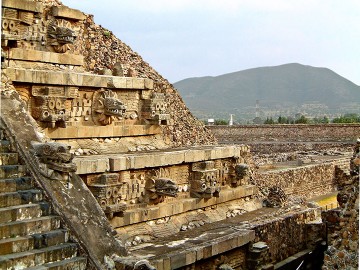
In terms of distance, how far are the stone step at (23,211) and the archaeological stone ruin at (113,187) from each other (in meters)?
0.01

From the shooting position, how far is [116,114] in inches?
383

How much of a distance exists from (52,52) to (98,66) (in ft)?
24.5

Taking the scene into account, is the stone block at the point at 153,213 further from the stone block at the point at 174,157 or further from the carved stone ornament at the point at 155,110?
the carved stone ornament at the point at 155,110

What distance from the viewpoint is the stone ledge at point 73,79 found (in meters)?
8.48

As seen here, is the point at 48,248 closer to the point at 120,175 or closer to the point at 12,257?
the point at 12,257

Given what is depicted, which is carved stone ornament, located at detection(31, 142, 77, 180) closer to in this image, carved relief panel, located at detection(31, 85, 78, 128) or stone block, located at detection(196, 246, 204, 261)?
carved relief panel, located at detection(31, 85, 78, 128)

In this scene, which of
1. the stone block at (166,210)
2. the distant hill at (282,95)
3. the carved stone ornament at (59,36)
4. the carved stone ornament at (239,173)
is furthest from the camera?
the distant hill at (282,95)

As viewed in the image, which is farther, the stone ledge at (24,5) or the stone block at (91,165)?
the stone ledge at (24,5)

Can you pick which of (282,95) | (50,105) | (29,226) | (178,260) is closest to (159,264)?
(178,260)

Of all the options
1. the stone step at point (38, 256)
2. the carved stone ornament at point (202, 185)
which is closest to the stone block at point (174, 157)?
the carved stone ornament at point (202, 185)

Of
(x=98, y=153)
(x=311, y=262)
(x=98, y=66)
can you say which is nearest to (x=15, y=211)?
(x=98, y=153)

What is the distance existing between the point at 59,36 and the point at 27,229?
4.78 m

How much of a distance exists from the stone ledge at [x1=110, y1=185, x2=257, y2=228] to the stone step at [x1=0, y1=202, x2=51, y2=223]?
2.08m

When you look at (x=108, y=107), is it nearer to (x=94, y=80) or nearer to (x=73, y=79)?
(x=94, y=80)
